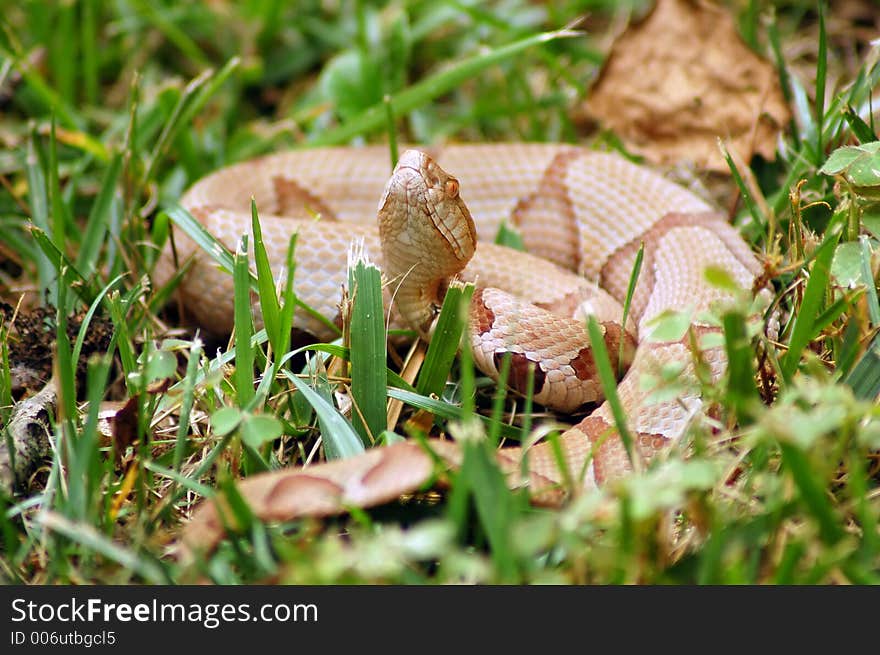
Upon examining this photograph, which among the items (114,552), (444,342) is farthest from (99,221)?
(114,552)

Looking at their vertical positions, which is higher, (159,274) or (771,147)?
(771,147)

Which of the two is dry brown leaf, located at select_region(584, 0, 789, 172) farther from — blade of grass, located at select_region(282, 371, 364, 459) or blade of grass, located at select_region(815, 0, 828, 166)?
blade of grass, located at select_region(282, 371, 364, 459)

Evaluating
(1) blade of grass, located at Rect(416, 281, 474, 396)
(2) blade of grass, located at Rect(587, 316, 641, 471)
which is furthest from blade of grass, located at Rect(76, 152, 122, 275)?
(2) blade of grass, located at Rect(587, 316, 641, 471)

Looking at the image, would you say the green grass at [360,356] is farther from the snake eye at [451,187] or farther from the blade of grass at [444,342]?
the snake eye at [451,187]

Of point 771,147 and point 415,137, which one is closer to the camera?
point 771,147
